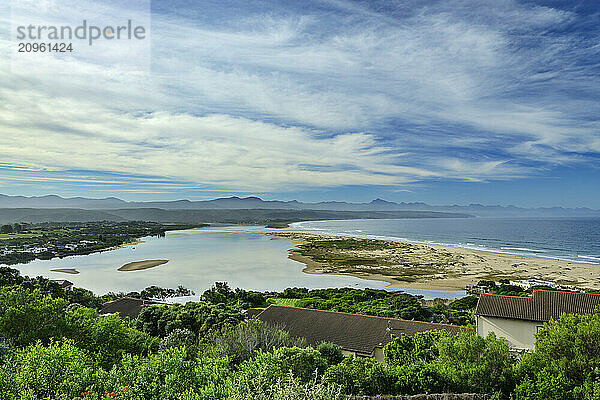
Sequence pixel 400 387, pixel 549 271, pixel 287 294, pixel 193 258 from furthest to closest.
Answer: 1. pixel 193 258
2. pixel 549 271
3. pixel 287 294
4. pixel 400 387

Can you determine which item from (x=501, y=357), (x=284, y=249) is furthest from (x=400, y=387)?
(x=284, y=249)

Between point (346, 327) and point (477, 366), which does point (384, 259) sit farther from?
point (477, 366)

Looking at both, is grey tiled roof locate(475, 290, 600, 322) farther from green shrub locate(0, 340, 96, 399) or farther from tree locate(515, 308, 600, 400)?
green shrub locate(0, 340, 96, 399)

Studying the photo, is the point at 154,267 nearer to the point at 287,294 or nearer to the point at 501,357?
the point at 287,294

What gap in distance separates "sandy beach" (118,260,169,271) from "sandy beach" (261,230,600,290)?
729 inches

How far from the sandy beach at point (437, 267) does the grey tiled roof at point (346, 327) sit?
67.0 ft

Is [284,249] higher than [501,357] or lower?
lower

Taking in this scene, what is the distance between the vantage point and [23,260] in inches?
2194

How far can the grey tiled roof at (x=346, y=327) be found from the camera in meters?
17.0

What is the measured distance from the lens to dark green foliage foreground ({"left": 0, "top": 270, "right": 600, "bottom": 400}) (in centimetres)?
709

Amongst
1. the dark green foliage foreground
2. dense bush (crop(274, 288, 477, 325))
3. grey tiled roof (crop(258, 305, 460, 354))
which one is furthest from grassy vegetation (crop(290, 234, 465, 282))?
the dark green foliage foreground

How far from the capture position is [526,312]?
1306 centimetres

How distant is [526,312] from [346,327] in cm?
788

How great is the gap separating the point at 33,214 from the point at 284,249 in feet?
542
